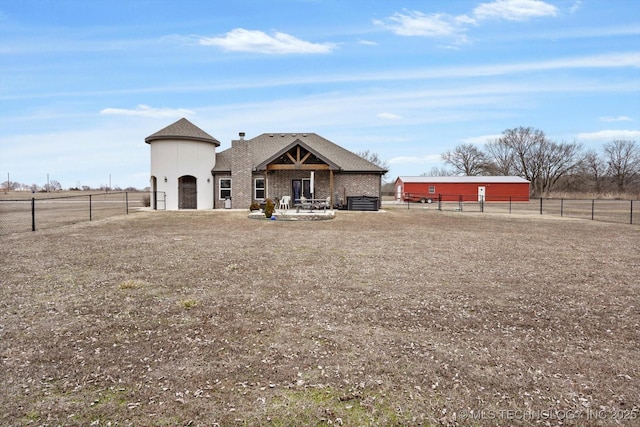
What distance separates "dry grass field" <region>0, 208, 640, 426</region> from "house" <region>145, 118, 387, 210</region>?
53.6ft

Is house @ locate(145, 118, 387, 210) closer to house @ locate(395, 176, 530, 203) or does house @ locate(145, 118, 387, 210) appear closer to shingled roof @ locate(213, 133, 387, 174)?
shingled roof @ locate(213, 133, 387, 174)

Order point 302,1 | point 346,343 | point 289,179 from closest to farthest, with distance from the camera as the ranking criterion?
1. point 346,343
2. point 302,1
3. point 289,179

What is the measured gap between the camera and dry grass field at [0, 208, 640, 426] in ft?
10.3

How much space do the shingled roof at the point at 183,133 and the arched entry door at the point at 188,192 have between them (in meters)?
2.73

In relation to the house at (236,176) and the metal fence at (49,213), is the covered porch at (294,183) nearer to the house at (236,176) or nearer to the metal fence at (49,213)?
the house at (236,176)

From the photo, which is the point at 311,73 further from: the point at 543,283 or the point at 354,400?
the point at 354,400

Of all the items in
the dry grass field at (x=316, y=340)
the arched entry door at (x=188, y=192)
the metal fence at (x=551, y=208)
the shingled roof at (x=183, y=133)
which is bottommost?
the dry grass field at (x=316, y=340)

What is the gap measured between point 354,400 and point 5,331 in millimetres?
4418

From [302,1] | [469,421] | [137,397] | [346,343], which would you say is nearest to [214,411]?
[137,397]

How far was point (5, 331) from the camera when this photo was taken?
15.3ft

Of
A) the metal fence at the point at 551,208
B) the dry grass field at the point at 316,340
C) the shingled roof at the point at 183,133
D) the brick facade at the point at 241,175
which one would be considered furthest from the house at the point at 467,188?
the dry grass field at the point at 316,340

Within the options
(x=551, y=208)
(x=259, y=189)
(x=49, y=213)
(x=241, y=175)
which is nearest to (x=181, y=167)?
(x=241, y=175)

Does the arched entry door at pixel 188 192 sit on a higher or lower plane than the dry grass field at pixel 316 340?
higher

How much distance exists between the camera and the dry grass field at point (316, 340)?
315 cm
